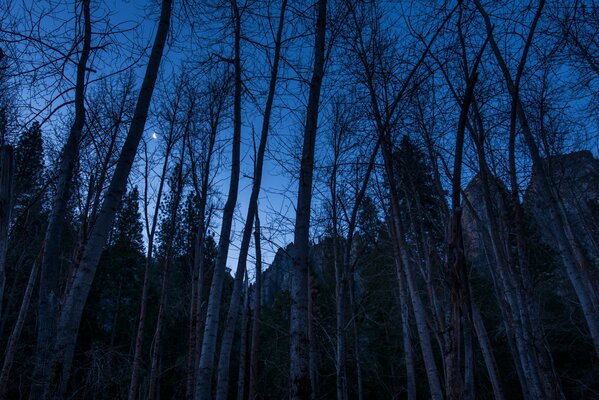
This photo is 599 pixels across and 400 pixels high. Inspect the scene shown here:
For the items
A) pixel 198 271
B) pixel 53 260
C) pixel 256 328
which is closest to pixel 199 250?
pixel 198 271

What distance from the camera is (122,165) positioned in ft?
10.4

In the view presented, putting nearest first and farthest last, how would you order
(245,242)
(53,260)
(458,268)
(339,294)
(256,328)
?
(458,268), (53,260), (245,242), (339,294), (256,328)

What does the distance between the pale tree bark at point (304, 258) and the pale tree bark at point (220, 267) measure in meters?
1.65

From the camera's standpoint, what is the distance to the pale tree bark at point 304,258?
3020 mm

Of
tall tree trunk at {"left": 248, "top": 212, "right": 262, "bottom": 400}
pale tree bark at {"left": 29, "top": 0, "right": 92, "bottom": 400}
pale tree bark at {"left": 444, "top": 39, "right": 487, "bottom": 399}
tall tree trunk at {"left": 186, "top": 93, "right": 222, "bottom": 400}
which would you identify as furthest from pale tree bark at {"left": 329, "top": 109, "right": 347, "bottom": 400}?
pale tree bark at {"left": 444, "top": 39, "right": 487, "bottom": 399}

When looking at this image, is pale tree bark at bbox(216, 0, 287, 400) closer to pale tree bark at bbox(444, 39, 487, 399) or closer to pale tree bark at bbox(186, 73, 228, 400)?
pale tree bark at bbox(186, 73, 228, 400)

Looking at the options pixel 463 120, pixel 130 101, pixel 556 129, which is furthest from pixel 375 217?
pixel 463 120

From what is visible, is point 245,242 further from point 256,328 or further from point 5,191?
point 256,328

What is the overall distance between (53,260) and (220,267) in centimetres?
215

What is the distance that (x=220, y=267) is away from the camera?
513 cm

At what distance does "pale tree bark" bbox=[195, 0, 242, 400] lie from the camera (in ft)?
15.4

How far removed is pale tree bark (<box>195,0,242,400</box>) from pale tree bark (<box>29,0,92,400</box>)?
6.10 ft

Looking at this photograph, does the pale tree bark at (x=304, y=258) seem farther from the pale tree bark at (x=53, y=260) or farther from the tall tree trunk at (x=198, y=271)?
the tall tree trunk at (x=198, y=271)

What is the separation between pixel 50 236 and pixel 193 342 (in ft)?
18.5
